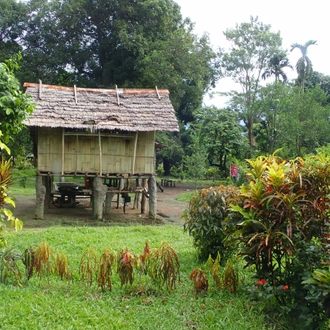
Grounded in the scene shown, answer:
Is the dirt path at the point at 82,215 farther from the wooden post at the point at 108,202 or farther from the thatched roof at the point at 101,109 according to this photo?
the thatched roof at the point at 101,109

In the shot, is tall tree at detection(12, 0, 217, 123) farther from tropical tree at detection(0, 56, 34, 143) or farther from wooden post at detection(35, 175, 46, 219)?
tropical tree at detection(0, 56, 34, 143)

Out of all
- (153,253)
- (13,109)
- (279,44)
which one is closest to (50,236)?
(13,109)

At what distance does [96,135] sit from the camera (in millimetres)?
13688

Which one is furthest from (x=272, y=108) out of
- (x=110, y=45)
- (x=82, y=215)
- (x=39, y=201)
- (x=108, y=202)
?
(x=39, y=201)

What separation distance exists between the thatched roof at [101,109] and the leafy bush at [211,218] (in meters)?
6.43

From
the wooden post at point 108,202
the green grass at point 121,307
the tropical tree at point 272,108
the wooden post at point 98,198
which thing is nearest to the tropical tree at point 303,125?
the tropical tree at point 272,108

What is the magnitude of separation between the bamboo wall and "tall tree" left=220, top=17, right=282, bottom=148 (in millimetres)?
14176

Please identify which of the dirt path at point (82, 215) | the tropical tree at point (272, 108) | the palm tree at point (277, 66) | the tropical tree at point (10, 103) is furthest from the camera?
the palm tree at point (277, 66)

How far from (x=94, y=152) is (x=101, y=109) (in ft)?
4.91

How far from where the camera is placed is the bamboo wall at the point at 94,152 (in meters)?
13.6

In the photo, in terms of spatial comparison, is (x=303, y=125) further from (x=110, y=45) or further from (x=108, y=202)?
(x=108, y=202)

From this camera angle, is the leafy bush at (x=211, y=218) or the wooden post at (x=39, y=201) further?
the wooden post at (x=39, y=201)

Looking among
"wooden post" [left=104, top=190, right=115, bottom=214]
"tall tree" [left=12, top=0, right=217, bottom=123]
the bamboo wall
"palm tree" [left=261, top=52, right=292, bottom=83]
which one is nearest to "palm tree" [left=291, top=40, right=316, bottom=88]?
"palm tree" [left=261, top=52, right=292, bottom=83]

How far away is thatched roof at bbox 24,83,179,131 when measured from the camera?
13.0 m
